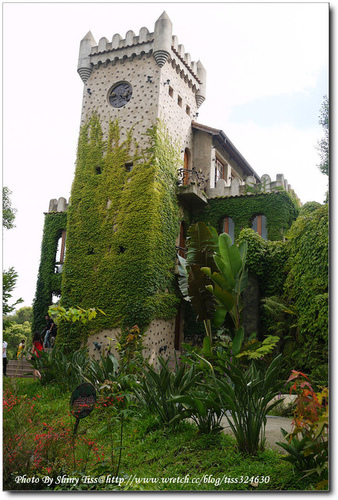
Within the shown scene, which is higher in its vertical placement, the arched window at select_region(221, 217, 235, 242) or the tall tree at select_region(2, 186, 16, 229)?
the arched window at select_region(221, 217, 235, 242)

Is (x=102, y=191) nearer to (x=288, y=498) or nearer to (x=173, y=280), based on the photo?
(x=173, y=280)

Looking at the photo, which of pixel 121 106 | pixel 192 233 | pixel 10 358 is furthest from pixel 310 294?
pixel 121 106

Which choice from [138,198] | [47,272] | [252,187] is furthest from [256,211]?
[47,272]

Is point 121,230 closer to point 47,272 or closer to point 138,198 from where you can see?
point 138,198

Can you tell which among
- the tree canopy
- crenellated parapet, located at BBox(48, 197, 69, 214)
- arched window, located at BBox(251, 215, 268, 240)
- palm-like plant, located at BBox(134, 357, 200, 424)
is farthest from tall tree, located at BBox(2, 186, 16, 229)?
arched window, located at BBox(251, 215, 268, 240)

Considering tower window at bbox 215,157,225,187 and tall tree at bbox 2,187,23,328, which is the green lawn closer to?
tall tree at bbox 2,187,23,328

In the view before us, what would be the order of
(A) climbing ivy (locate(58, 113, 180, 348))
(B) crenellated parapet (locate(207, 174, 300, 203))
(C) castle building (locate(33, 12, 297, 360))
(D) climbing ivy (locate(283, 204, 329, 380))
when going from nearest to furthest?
1. (D) climbing ivy (locate(283, 204, 329, 380))
2. (A) climbing ivy (locate(58, 113, 180, 348))
3. (C) castle building (locate(33, 12, 297, 360))
4. (B) crenellated parapet (locate(207, 174, 300, 203))

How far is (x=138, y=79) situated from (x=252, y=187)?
→ 6119 mm

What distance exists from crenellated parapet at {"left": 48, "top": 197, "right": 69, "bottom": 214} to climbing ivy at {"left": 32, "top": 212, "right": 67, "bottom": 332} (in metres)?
0.17

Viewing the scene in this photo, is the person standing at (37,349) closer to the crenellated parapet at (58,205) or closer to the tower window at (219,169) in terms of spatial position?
the crenellated parapet at (58,205)

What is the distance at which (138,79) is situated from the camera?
17.2 meters

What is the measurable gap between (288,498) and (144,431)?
2312 mm

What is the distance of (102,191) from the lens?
16.7 metres

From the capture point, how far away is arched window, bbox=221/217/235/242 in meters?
18.1
